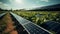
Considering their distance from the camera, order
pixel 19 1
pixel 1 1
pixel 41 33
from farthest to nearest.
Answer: pixel 1 1, pixel 19 1, pixel 41 33

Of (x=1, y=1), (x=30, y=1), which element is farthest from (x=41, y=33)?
(x=1, y=1)

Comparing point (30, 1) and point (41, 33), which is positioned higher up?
point (30, 1)

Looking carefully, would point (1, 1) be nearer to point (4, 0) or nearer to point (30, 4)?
point (4, 0)

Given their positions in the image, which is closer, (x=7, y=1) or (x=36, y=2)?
(x=36, y=2)

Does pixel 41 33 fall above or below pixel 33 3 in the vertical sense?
below

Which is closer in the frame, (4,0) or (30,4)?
(30,4)

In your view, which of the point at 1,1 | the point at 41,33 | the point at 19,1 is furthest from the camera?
the point at 1,1

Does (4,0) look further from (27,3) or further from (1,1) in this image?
(27,3)

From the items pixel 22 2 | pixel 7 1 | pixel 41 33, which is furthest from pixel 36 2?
pixel 41 33
